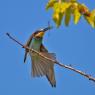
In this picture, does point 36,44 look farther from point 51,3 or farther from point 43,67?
point 51,3

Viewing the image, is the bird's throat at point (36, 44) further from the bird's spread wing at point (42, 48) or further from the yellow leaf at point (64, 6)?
the yellow leaf at point (64, 6)

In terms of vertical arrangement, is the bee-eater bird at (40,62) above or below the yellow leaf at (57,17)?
above

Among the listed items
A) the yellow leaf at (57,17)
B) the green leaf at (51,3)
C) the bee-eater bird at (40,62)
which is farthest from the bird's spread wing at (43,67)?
the yellow leaf at (57,17)

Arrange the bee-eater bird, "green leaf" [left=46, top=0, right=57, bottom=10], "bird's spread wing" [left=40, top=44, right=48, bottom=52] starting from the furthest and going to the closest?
"bird's spread wing" [left=40, top=44, right=48, bottom=52]
the bee-eater bird
"green leaf" [left=46, top=0, right=57, bottom=10]

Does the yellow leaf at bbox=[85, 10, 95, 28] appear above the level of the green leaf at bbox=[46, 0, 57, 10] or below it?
below

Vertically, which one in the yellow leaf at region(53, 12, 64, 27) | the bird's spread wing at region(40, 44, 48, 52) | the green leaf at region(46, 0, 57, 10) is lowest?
the yellow leaf at region(53, 12, 64, 27)

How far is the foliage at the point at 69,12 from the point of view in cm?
191

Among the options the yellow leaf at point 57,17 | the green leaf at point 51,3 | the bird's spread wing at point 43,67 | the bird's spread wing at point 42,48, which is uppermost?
the bird's spread wing at point 42,48

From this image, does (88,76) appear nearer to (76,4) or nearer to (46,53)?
(76,4)

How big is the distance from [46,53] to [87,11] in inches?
44.8

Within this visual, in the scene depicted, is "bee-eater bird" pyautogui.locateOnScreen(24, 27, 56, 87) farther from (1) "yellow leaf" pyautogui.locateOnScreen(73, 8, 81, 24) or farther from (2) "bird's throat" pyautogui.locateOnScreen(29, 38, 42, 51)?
(1) "yellow leaf" pyautogui.locateOnScreen(73, 8, 81, 24)

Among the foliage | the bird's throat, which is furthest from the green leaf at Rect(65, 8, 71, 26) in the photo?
the bird's throat

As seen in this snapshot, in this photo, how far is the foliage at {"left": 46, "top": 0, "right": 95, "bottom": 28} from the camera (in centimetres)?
191

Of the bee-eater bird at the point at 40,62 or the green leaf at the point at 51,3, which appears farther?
the bee-eater bird at the point at 40,62
